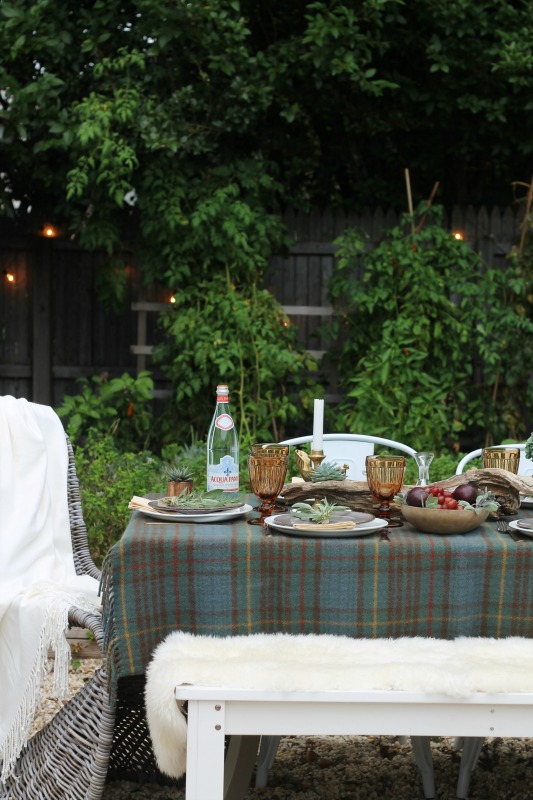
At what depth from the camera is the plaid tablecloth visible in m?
1.91

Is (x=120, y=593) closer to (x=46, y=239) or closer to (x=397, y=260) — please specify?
(x=397, y=260)

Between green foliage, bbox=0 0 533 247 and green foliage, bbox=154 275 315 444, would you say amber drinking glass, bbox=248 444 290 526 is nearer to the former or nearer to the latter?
green foliage, bbox=154 275 315 444

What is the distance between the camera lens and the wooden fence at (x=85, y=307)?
236 inches

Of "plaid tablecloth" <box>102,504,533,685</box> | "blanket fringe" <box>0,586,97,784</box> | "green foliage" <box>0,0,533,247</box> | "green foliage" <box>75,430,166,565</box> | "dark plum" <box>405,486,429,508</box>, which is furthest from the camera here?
"green foliage" <box>0,0,533,247</box>

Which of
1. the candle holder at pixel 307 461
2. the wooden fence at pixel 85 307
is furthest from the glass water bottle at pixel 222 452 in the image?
the wooden fence at pixel 85 307

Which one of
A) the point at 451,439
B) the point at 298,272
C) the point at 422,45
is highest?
the point at 422,45

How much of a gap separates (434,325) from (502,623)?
3.59 m

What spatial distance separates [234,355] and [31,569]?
290 cm

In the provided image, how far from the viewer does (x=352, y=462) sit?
11.0 ft

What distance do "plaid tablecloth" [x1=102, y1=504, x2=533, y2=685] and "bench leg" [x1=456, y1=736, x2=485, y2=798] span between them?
58cm

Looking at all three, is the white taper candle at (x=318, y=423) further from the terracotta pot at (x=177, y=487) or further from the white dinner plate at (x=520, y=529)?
the white dinner plate at (x=520, y=529)

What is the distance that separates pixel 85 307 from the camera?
6.45 meters

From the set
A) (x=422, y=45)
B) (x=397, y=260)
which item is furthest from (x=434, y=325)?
(x=422, y=45)

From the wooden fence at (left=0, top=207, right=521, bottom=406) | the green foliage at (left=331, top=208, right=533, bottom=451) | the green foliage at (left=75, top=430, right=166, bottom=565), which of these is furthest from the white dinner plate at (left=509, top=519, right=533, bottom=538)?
the wooden fence at (left=0, top=207, right=521, bottom=406)
